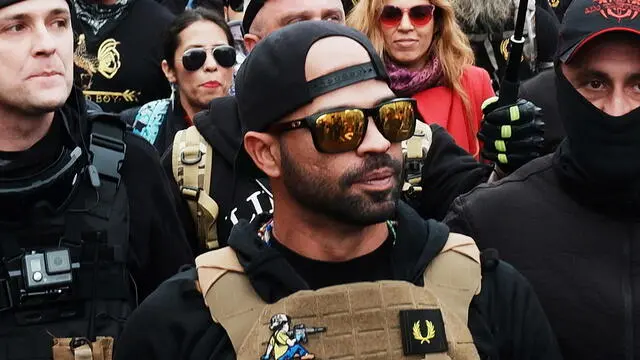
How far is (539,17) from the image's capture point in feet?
24.7

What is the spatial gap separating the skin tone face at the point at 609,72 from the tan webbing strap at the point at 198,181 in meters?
1.48

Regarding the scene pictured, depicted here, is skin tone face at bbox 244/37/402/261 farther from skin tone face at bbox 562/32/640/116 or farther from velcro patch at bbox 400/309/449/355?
skin tone face at bbox 562/32/640/116

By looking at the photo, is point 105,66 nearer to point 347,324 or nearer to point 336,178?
point 336,178

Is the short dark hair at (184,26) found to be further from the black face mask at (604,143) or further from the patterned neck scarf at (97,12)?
the black face mask at (604,143)

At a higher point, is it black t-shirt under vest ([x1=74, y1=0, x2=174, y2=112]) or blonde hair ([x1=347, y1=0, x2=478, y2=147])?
blonde hair ([x1=347, y1=0, x2=478, y2=147])

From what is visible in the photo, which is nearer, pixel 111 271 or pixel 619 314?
pixel 619 314

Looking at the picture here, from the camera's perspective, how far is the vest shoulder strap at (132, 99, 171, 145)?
6.72 metres

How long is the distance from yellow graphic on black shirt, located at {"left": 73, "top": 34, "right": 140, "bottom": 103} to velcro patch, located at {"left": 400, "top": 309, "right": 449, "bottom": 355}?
15.1 ft

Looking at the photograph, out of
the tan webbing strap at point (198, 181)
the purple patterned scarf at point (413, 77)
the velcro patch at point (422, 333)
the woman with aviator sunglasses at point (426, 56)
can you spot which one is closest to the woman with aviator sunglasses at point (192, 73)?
the woman with aviator sunglasses at point (426, 56)

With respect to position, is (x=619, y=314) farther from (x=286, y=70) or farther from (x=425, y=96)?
(x=425, y=96)

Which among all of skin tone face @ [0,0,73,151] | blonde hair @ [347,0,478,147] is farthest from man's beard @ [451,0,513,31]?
skin tone face @ [0,0,73,151]

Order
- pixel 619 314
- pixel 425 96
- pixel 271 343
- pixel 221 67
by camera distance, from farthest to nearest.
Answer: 1. pixel 221 67
2. pixel 425 96
3. pixel 619 314
4. pixel 271 343

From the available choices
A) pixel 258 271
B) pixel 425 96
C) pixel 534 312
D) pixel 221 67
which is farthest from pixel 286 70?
pixel 221 67

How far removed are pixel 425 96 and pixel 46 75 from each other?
2.15 meters
